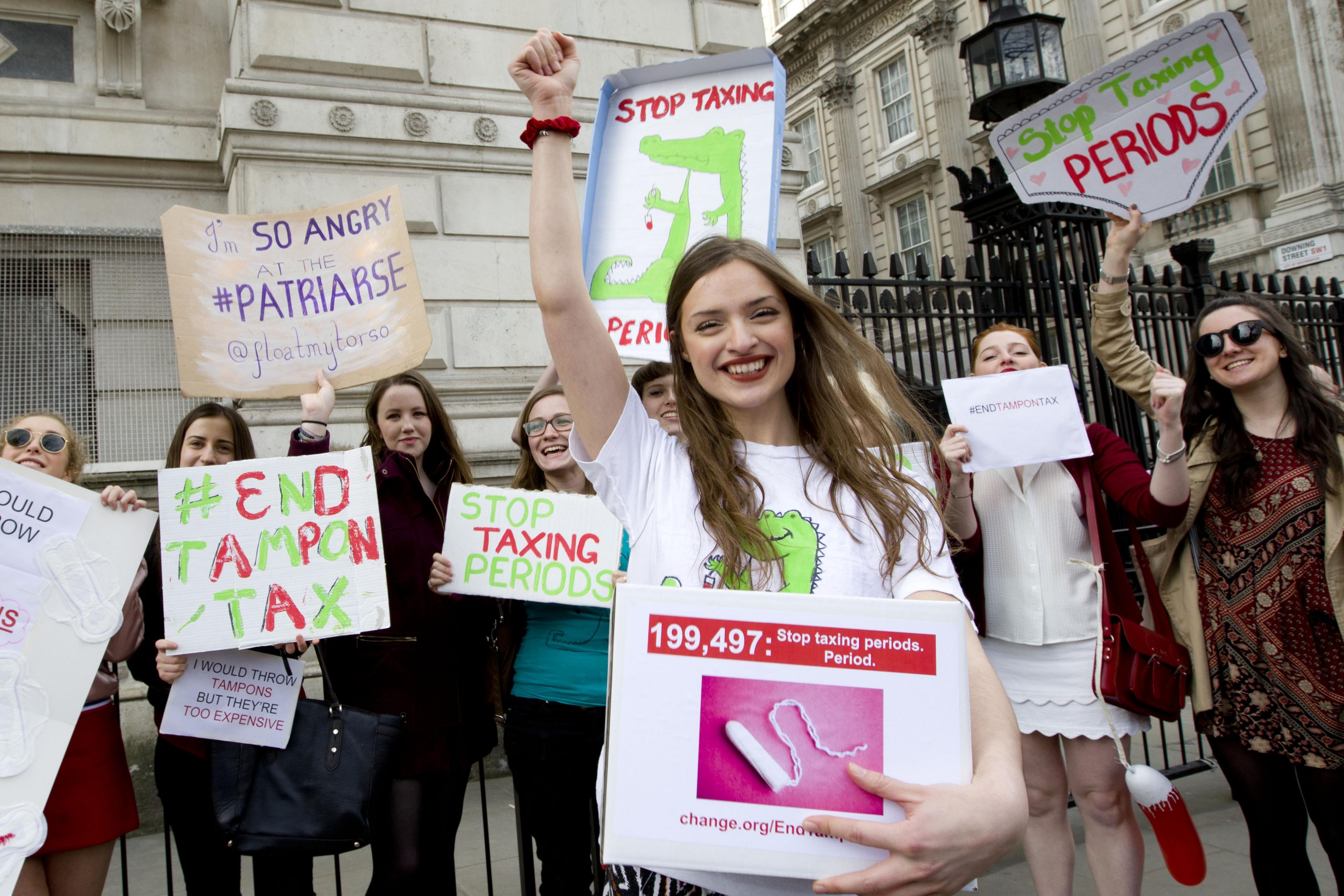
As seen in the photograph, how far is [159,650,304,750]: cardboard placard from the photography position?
2.71 metres

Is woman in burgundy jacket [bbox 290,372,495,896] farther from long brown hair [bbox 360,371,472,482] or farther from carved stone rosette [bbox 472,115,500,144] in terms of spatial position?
carved stone rosette [bbox 472,115,500,144]

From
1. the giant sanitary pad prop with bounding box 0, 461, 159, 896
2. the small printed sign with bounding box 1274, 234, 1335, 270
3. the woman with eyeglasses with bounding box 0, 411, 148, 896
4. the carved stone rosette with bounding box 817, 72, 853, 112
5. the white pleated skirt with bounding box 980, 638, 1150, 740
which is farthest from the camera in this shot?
the carved stone rosette with bounding box 817, 72, 853, 112

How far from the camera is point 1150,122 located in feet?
12.6

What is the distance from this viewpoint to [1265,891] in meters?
2.72

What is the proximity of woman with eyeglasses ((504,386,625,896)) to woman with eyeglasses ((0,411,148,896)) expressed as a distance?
3.86ft

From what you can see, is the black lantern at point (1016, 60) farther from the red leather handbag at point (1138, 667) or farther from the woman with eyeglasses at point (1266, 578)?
the red leather handbag at point (1138, 667)

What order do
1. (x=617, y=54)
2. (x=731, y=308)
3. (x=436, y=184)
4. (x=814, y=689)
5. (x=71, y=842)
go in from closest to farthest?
(x=814, y=689)
(x=731, y=308)
(x=71, y=842)
(x=436, y=184)
(x=617, y=54)

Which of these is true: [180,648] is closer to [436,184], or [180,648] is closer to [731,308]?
[731,308]

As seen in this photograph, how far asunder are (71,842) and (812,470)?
8.02 ft

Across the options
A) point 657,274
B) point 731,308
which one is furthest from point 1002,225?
point 731,308

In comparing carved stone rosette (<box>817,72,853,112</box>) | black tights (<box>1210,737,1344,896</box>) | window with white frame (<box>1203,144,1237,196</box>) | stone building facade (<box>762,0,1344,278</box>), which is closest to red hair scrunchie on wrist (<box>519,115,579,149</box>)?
black tights (<box>1210,737,1344,896</box>)

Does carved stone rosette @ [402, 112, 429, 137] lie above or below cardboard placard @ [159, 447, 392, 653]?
above

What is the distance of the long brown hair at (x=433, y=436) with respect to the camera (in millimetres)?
3420

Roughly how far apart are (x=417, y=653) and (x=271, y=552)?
608 mm
